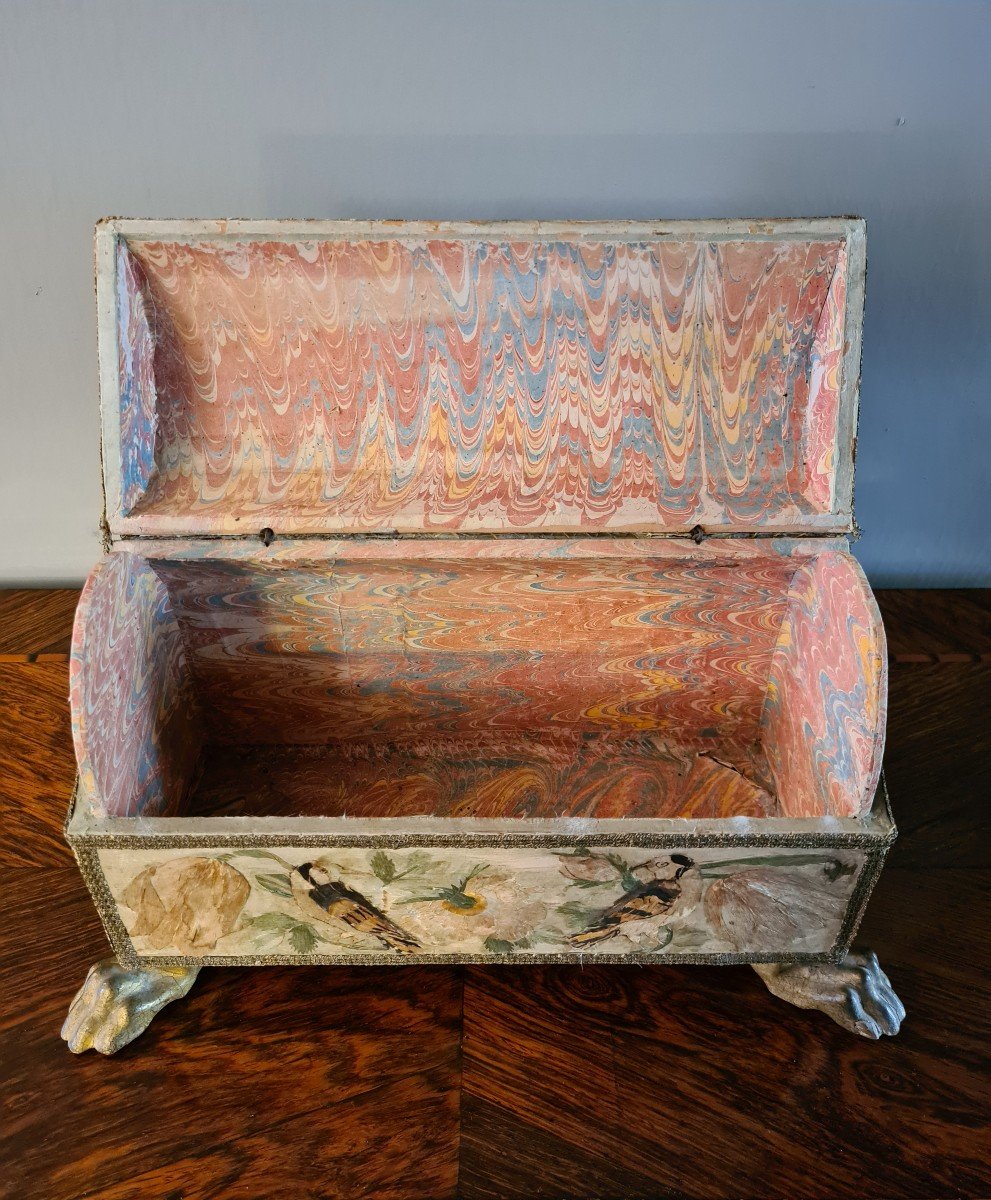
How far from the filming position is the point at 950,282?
5.60 ft

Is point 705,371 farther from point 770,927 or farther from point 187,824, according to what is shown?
point 187,824

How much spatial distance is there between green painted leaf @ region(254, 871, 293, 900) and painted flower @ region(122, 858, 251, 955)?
0.02 m

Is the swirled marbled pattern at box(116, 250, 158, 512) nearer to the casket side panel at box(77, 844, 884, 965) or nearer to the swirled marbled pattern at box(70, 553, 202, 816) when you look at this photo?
the swirled marbled pattern at box(70, 553, 202, 816)

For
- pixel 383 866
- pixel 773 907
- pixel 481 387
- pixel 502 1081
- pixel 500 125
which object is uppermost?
pixel 500 125

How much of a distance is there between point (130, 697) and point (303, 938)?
1.44 feet

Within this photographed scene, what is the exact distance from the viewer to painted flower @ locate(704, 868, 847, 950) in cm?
123

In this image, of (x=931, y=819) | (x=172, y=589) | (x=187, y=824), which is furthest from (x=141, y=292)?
(x=931, y=819)

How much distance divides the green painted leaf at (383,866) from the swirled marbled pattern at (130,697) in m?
0.34

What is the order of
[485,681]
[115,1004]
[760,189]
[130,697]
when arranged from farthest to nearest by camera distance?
1. [485,681]
2. [760,189]
3. [130,697]
4. [115,1004]

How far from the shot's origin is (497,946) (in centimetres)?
131

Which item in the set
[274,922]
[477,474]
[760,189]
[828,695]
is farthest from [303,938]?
[760,189]

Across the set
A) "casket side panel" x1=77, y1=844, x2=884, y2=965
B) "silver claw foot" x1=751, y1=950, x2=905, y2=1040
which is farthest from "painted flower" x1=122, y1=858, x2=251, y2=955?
"silver claw foot" x1=751, y1=950, x2=905, y2=1040

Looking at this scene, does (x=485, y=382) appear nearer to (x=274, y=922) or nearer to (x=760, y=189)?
(x=760, y=189)

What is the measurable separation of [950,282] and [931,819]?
37.3 inches
